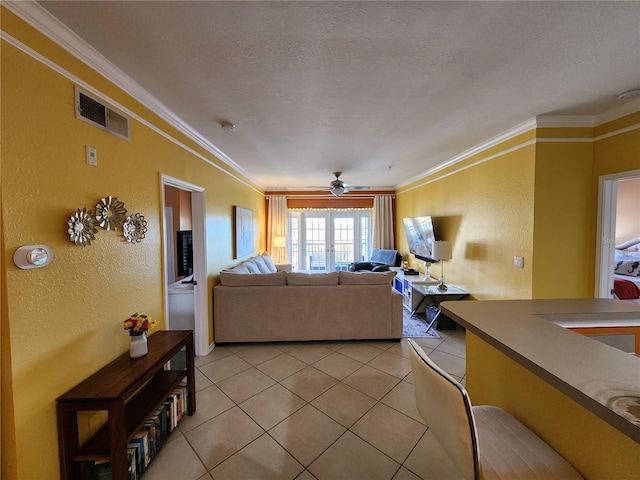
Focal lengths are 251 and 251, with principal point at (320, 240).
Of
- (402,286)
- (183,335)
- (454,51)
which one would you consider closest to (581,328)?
(454,51)

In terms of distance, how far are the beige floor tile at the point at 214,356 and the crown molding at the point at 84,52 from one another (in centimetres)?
248

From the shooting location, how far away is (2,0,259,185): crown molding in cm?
114

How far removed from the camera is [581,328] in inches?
50.8

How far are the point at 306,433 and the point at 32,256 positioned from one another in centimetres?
190

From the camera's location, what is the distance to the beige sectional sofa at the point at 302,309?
3.16 meters

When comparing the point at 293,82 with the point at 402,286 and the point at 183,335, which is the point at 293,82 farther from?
the point at 402,286

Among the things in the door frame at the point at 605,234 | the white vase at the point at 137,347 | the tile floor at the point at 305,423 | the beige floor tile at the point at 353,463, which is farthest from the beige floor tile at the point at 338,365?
the door frame at the point at 605,234

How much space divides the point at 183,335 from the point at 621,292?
18.1ft

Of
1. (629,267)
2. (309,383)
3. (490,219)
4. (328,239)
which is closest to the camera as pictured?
(309,383)

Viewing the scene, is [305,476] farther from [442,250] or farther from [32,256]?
[442,250]

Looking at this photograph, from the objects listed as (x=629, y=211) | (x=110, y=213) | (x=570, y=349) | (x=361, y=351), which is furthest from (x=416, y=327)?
(x=629, y=211)

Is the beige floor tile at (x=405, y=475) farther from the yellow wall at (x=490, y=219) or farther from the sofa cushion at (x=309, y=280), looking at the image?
the yellow wall at (x=490, y=219)

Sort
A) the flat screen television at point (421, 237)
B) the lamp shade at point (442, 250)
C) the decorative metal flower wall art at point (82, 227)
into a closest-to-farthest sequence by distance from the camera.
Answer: the decorative metal flower wall art at point (82, 227) < the lamp shade at point (442, 250) < the flat screen television at point (421, 237)

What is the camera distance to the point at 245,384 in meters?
2.39
